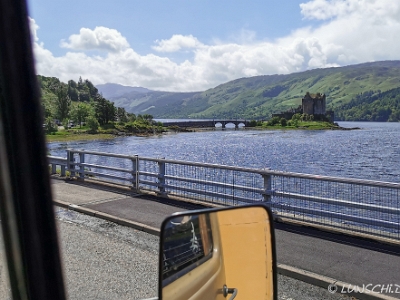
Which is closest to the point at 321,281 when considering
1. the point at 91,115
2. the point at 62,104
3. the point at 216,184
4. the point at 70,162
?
the point at 216,184

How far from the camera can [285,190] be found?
376 inches

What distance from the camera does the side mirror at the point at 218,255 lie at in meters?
2.12

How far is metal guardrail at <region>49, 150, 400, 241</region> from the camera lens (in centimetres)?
772

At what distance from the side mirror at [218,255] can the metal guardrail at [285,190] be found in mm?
5521

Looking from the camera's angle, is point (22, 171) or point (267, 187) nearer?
point (22, 171)

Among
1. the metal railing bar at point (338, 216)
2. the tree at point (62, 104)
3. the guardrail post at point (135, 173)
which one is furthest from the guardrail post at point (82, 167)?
the tree at point (62, 104)

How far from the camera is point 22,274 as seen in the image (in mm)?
2775

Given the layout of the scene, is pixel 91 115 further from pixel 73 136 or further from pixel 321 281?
pixel 321 281

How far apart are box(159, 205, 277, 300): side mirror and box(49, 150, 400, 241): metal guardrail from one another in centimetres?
552

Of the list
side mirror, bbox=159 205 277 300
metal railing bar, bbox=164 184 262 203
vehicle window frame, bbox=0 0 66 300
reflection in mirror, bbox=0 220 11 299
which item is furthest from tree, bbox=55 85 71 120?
side mirror, bbox=159 205 277 300

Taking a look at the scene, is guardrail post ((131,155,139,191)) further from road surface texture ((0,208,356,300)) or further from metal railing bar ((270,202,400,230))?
metal railing bar ((270,202,400,230))

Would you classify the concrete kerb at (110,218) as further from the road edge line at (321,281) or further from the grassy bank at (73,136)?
the grassy bank at (73,136)

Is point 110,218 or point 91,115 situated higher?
point 91,115

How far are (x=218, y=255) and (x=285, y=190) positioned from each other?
292 inches
